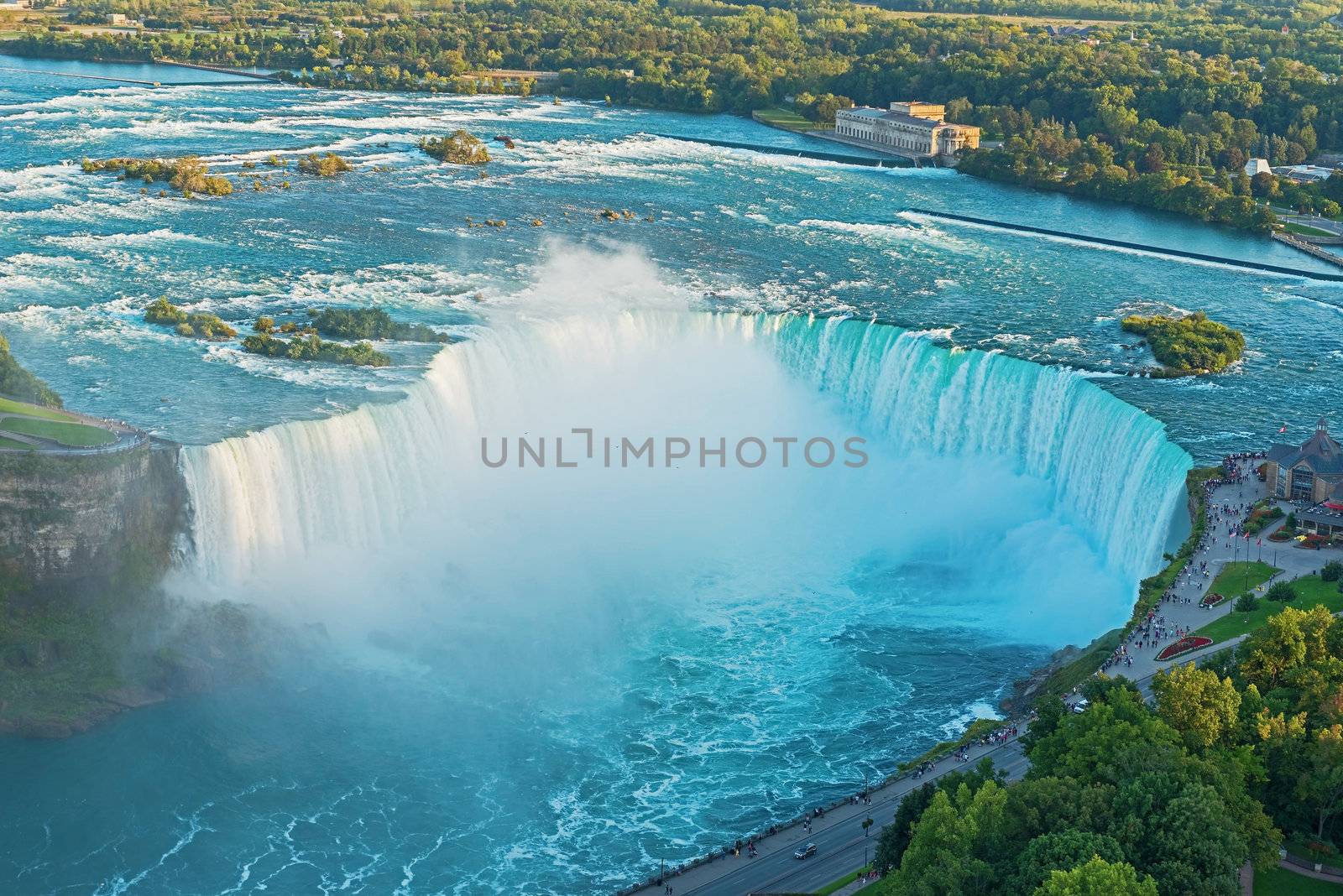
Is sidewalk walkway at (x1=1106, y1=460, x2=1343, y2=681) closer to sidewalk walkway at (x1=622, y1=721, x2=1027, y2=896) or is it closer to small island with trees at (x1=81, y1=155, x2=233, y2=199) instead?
sidewalk walkway at (x1=622, y1=721, x2=1027, y2=896)

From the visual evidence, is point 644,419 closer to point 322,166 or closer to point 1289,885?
point 1289,885

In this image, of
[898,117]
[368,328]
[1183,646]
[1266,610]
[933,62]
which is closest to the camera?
[1183,646]

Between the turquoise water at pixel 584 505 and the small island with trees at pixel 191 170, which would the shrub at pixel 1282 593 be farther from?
the small island with trees at pixel 191 170

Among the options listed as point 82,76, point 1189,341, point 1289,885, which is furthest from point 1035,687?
point 82,76

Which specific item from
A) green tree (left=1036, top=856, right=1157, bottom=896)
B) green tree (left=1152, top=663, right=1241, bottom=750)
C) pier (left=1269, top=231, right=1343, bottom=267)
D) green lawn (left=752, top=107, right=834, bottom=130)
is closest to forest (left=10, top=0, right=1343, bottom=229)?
green lawn (left=752, top=107, right=834, bottom=130)

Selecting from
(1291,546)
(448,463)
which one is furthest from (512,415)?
(1291,546)
